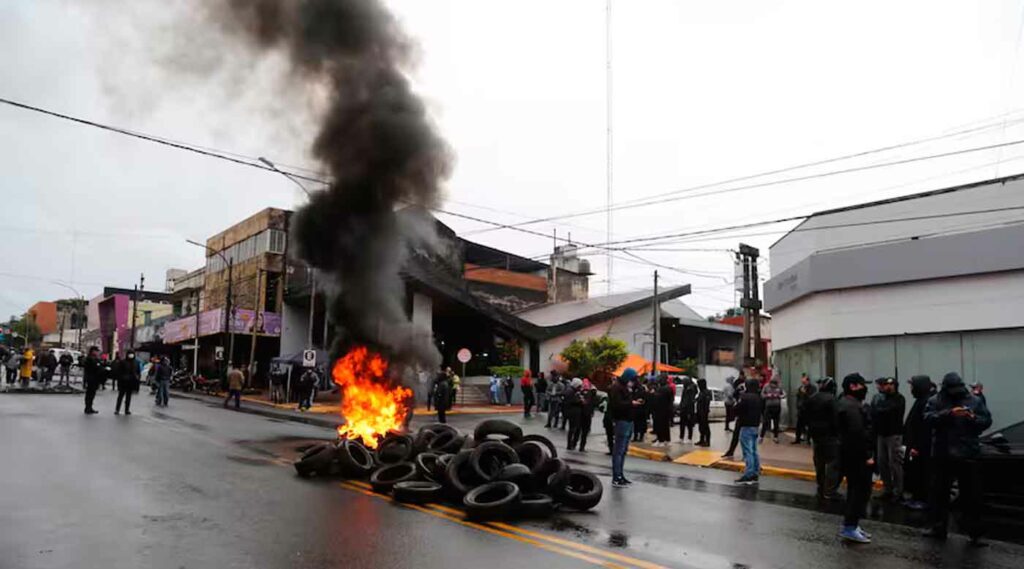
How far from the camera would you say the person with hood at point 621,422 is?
947cm

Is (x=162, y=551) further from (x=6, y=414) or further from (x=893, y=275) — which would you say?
(x=893, y=275)

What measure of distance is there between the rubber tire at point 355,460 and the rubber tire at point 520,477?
2.55 m

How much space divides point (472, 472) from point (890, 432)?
5792mm

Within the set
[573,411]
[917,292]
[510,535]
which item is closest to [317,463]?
[510,535]

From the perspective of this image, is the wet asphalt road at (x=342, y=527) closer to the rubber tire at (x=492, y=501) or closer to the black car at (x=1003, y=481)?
the rubber tire at (x=492, y=501)

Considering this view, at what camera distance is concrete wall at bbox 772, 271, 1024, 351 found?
13422mm

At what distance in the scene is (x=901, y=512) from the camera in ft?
27.3

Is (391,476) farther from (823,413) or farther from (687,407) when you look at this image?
(687,407)

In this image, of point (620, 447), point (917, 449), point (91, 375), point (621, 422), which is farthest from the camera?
point (91, 375)

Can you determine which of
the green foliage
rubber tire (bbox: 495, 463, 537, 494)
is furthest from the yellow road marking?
the green foliage

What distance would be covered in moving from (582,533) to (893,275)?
39.0 feet

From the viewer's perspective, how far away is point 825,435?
29.7ft

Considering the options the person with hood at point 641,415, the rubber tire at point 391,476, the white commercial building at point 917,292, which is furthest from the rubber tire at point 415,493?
the white commercial building at point 917,292

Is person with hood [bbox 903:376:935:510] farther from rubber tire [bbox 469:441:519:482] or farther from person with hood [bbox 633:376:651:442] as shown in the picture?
person with hood [bbox 633:376:651:442]
